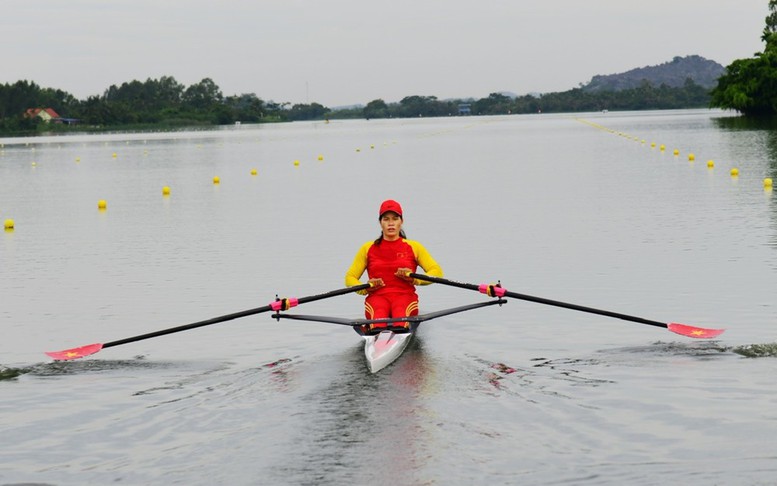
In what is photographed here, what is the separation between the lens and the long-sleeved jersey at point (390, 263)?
15141mm

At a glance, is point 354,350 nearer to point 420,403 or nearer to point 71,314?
point 420,403

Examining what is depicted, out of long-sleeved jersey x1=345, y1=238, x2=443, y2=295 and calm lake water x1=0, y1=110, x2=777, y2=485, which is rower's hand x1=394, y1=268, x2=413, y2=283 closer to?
long-sleeved jersey x1=345, y1=238, x2=443, y2=295

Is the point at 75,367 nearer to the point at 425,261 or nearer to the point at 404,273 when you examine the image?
the point at 404,273

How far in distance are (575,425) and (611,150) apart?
56122 millimetres

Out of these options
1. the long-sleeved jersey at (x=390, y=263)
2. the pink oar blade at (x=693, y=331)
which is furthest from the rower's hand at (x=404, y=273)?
the pink oar blade at (x=693, y=331)

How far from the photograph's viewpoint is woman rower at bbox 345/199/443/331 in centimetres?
1487

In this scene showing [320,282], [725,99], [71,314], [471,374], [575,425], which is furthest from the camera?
[725,99]

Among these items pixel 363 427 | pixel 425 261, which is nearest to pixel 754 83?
pixel 425 261

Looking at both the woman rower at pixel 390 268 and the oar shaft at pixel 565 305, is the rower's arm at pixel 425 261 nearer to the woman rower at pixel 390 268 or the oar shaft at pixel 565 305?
the woman rower at pixel 390 268

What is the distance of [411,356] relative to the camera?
545 inches

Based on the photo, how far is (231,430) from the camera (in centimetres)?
1061

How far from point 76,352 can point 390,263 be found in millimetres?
4150

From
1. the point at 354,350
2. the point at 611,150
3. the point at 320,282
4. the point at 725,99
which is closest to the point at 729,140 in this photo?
the point at 611,150

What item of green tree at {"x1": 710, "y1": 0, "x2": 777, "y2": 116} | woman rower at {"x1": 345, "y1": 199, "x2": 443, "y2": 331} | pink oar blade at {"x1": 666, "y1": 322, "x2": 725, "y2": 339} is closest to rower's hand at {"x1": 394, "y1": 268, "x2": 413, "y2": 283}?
woman rower at {"x1": 345, "y1": 199, "x2": 443, "y2": 331}
